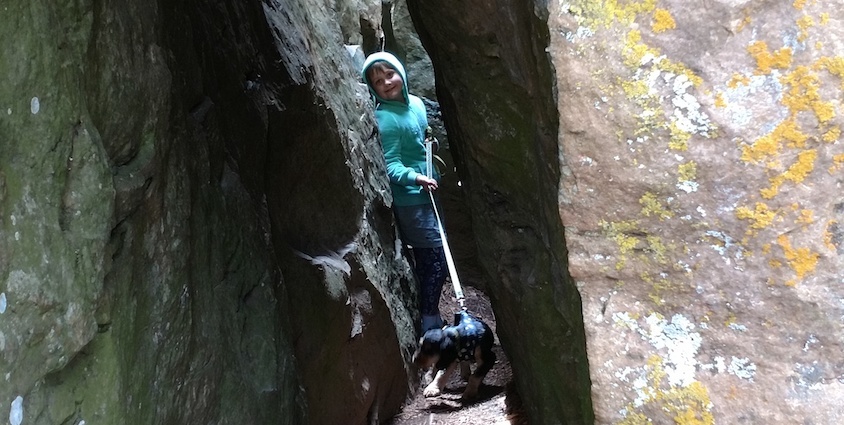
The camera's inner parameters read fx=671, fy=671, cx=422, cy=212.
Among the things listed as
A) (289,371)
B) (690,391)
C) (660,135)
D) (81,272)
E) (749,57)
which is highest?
(749,57)

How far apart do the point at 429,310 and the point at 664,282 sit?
3.91 m

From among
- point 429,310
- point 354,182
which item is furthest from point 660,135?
point 429,310

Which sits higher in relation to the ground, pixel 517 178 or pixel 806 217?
pixel 517 178

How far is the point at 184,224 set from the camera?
2.16m

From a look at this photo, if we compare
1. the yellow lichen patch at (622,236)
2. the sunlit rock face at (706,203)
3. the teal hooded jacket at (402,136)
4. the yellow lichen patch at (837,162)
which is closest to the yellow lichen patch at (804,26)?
the sunlit rock face at (706,203)

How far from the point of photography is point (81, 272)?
1.56m

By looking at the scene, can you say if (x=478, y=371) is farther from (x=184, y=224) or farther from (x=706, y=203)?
(x=706, y=203)

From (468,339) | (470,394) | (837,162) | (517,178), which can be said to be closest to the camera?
(837,162)

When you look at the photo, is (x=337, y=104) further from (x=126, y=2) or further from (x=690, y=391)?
(x=690, y=391)

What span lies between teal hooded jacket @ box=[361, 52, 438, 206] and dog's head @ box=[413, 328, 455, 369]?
3.37 feet

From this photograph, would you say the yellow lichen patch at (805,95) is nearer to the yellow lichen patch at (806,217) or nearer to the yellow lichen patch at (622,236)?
the yellow lichen patch at (806,217)

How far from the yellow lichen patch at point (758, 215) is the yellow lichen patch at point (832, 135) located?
0.49ft

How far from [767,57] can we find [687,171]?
0.24 m

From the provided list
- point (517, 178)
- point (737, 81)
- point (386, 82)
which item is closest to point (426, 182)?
point (386, 82)
